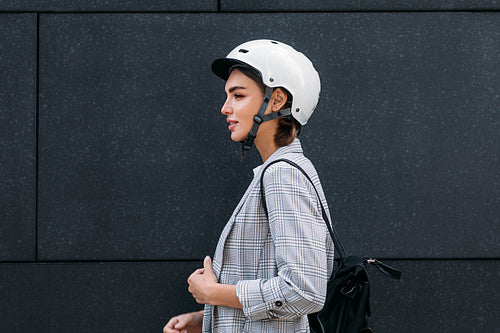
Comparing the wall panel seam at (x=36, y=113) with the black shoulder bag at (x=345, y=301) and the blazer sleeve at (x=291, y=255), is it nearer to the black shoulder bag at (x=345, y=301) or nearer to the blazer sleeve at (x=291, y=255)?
the blazer sleeve at (x=291, y=255)

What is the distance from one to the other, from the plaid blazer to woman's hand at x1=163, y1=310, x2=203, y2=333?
0.19m

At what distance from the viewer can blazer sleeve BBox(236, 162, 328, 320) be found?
192 cm

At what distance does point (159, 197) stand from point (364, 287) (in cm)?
161

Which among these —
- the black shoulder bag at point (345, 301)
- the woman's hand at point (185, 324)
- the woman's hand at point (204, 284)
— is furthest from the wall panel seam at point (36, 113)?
the black shoulder bag at point (345, 301)

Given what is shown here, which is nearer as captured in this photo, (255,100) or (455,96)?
(255,100)

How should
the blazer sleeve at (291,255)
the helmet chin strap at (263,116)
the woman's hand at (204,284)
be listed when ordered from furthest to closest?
the helmet chin strap at (263,116) < the woman's hand at (204,284) < the blazer sleeve at (291,255)

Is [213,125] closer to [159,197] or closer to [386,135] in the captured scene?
[159,197]

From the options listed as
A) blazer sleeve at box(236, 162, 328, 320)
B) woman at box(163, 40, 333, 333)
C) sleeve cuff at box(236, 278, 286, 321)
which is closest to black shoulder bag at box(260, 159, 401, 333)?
woman at box(163, 40, 333, 333)

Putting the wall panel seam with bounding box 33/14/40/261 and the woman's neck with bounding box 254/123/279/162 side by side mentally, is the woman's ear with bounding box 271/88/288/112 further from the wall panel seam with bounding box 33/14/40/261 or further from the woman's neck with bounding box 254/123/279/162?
the wall panel seam with bounding box 33/14/40/261

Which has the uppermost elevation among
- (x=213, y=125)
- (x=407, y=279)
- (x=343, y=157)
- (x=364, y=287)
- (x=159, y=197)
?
(x=213, y=125)

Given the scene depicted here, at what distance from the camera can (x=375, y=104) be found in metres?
3.35

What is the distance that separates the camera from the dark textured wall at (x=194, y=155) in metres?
3.31

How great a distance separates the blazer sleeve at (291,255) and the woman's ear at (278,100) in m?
0.35

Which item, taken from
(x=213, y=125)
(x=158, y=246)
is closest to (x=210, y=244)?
(x=158, y=246)
